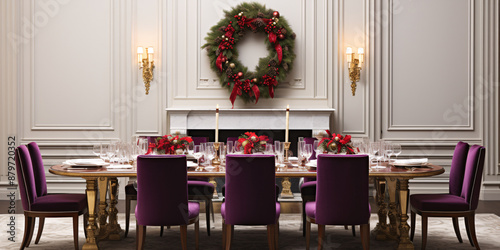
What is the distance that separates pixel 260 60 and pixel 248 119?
0.79 metres

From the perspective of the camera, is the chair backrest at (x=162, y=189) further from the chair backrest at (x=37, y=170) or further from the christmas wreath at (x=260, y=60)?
the christmas wreath at (x=260, y=60)

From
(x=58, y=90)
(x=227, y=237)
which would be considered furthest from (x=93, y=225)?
(x=58, y=90)

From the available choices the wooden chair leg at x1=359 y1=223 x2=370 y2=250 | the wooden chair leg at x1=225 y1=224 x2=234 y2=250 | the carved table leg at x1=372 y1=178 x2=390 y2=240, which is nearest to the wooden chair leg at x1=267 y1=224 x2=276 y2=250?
the wooden chair leg at x1=225 y1=224 x2=234 y2=250

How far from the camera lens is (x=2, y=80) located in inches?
272

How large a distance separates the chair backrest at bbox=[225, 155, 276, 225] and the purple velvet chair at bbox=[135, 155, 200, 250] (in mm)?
324

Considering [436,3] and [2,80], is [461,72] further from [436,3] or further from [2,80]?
[2,80]

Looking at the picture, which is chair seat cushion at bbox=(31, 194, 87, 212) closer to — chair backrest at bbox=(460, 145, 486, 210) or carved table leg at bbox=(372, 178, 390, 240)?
carved table leg at bbox=(372, 178, 390, 240)

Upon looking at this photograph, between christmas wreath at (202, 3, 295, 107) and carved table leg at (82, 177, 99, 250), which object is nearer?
carved table leg at (82, 177, 99, 250)

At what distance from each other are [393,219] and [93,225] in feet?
8.09

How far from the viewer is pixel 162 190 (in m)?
3.75

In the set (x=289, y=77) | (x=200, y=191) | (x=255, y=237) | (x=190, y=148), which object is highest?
(x=289, y=77)

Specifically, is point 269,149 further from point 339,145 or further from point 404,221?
point 404,221

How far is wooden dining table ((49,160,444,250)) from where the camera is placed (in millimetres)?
Result: 3941

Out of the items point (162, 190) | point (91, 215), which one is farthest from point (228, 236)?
point (91, 215)
